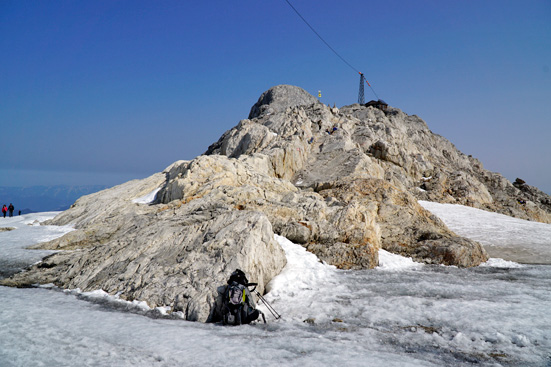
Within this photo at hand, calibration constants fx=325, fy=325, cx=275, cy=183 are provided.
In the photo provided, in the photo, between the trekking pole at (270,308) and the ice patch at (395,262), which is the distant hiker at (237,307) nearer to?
the trekking pole at (270,308)

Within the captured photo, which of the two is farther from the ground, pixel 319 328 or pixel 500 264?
pixel 500 264

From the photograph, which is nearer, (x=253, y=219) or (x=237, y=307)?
(x=237, y=307)

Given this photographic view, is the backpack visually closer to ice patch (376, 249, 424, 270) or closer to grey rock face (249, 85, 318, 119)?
ice patch (376, 249, 424, 270)

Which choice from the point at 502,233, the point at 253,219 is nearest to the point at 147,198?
the point at 253,219

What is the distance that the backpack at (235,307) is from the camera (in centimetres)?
977

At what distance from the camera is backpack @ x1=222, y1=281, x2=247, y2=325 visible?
9773 mm

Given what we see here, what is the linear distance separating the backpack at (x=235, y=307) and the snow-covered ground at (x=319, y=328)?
1.84ft

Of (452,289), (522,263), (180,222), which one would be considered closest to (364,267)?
(452,289)

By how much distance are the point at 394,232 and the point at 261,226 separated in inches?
396

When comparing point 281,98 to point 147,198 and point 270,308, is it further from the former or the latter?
point 270,308

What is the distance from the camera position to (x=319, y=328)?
9398mm

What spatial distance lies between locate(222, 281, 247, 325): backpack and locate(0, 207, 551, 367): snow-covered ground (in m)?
0.56

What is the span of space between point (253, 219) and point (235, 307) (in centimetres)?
461

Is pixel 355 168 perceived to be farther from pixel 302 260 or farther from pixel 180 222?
pixel 180 222
